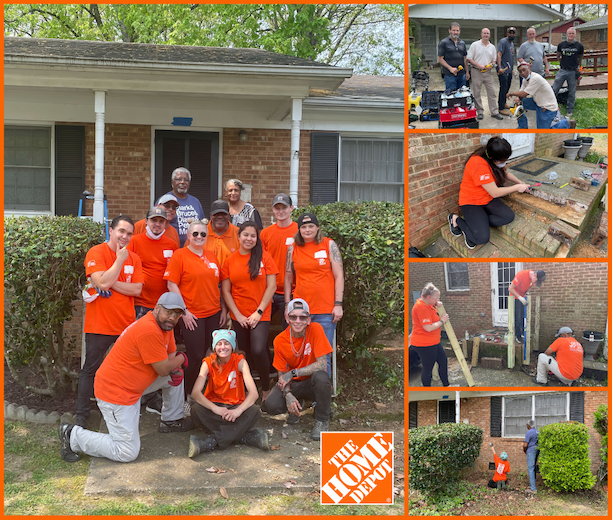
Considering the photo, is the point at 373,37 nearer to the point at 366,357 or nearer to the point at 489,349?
the point at 366,357

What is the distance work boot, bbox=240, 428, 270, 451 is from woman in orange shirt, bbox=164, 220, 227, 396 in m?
0.75

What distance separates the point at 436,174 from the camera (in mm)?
4793

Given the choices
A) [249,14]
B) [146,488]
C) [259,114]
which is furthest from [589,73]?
[249,14]

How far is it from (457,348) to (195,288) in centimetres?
256

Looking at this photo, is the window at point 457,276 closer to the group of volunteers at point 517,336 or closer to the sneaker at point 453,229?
the group of volunteers at point 517,336

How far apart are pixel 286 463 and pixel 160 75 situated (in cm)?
519

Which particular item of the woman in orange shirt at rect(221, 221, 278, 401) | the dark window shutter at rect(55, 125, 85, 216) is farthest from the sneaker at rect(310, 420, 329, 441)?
the dark window shutter at rect(55, 125, 85, 216)

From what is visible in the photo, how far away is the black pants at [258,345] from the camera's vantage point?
5512mm

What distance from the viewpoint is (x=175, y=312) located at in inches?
187

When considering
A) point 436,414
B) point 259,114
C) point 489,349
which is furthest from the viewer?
point 259,114

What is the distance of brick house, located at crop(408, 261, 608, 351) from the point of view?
3.60 m

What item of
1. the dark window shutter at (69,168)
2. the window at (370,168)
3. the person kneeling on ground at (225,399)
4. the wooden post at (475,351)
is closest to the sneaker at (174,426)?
the person kneeling on ground at (225,399)

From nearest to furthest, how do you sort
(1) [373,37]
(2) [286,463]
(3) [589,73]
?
(2) [286,463] → (3) [589,73] → (1) [373,37]

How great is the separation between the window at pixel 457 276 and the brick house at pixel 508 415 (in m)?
2.17
